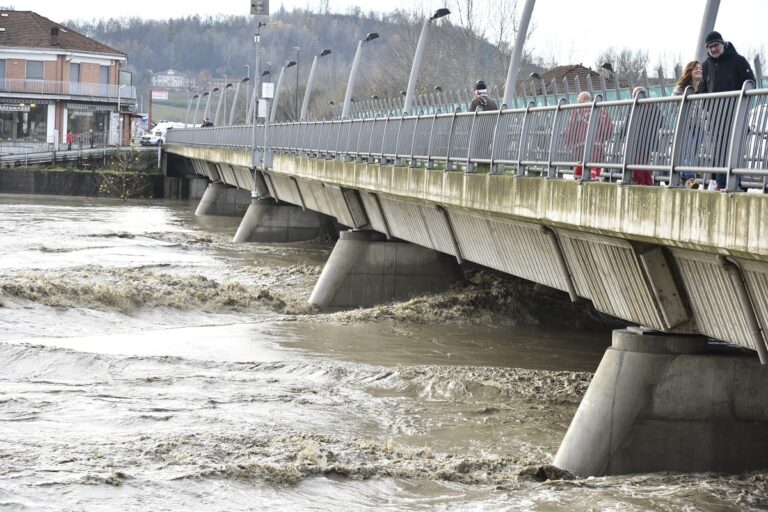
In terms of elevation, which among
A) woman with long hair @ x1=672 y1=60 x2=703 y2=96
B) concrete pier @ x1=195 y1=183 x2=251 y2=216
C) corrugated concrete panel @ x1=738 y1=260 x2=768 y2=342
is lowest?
concrete pier @ x1=195 y1=183 x2=251 y2=216

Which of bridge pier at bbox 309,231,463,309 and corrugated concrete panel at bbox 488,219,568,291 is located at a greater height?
corrugated concrete panel at bbox 488,219,568,291

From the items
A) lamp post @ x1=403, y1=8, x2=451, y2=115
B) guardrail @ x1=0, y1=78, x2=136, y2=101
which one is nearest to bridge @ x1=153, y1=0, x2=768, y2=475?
lamp post @ x1=403, y1=8, x2=451, y2=115

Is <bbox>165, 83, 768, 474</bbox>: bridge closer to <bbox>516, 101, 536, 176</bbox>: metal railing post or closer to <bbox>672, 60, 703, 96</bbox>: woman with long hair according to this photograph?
<bbox>516, 101, 536, 176</bbox>: metal railing post

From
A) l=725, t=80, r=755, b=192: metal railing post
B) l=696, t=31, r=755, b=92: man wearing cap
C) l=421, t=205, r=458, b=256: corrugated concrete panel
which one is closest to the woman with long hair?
l=696, t=31, r=755, b=92: man wearing cap

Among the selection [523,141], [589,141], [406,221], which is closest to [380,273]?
[406,221]

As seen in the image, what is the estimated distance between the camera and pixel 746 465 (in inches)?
516

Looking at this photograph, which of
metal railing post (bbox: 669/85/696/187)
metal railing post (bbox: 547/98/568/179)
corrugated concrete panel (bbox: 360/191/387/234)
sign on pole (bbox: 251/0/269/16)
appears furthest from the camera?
sign on pole (bbox: 251/0/269/16)

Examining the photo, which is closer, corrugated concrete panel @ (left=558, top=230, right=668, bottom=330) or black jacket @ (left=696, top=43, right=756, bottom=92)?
black jacket @ (left=696, top=43, right=756, bottom=92)

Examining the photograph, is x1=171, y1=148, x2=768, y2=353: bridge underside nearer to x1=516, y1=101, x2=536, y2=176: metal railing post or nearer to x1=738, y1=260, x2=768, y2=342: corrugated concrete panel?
x1=738, y1=260, x2=768, y2=342: corrugated concrete panel

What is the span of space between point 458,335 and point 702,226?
12765mm

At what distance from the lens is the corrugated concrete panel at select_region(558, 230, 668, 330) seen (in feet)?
43.9

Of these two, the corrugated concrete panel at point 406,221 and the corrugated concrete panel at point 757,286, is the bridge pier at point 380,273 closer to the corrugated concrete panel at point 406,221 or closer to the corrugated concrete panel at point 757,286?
the corrugated concrete panel at point 406,221

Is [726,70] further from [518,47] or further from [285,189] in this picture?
[285,189]

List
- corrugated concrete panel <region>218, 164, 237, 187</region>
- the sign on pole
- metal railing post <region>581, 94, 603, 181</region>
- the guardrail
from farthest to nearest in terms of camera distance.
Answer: the guardrail
corrugated concrete panel <region>218, 164, 237, 187</region>
the sign on pole
metal railing post <region>581, 94, 603, 181</region>
